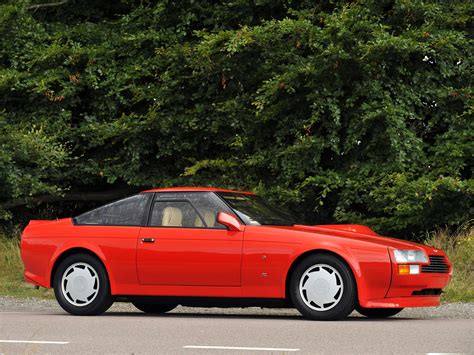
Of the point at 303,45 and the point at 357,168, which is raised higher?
the point at 303,45

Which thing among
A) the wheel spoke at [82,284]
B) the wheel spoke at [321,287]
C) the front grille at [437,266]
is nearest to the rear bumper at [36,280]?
A: the wheel spoke at [82,284]

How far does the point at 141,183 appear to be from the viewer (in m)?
20.2

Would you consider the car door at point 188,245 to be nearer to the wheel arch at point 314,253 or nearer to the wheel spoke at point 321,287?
the wheel arch at point 314,253

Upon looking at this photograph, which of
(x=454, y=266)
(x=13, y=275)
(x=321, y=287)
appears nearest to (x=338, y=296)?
(x=321, y=287)

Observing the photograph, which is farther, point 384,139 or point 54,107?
point 54,107

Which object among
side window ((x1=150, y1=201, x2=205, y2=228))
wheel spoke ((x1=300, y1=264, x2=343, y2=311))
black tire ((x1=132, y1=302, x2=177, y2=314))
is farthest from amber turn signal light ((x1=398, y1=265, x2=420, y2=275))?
black tire ((x1=132, y1=302, x2=177, y2=314))

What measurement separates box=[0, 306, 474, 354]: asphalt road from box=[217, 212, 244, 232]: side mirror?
1032mm

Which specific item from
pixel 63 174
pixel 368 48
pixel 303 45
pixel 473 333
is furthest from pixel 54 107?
pixel 473 333

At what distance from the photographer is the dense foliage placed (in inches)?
691

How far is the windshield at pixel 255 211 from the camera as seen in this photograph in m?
11.9

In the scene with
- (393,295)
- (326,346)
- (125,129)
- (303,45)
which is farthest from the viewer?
(125,129)

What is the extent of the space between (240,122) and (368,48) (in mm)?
3203

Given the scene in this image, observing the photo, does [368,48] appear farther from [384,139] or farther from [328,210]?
[328,210]

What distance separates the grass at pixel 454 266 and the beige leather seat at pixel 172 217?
451 cm
